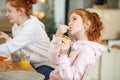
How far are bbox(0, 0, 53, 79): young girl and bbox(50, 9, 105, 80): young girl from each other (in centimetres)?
50

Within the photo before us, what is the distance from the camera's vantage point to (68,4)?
4.26 metres

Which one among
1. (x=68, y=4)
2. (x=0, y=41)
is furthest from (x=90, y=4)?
(x=0, y=41)

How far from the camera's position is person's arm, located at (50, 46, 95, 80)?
67.9 inches

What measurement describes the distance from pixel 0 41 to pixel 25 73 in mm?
1918

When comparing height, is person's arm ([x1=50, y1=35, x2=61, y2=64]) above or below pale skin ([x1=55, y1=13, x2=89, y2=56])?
below

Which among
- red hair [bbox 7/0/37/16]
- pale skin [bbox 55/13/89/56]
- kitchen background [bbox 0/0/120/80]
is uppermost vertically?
red hair [bbox 7/0/37/16]

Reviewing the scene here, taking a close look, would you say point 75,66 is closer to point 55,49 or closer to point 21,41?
point 55,49

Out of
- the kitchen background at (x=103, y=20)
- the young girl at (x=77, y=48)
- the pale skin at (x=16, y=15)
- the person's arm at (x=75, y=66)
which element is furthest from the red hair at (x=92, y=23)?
the kitchen background at (x=103, y=20)

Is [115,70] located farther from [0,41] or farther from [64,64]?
[64,64]

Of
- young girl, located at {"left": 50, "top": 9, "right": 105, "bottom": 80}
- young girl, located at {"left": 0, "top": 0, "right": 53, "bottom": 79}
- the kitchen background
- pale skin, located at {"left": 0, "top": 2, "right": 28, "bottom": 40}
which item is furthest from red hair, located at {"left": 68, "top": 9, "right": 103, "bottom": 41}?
the kitchen background

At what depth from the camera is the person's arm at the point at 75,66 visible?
5.66 ft

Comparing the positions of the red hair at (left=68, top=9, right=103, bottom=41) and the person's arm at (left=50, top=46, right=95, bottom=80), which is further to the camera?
the red hair at (left=68, top=9, right=103, bottom=41)

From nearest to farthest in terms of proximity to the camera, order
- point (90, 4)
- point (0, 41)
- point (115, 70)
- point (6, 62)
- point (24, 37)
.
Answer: point (6, 62) < point (24, 37) < point (0, 41) < point (115, 70) < point (90, 4)

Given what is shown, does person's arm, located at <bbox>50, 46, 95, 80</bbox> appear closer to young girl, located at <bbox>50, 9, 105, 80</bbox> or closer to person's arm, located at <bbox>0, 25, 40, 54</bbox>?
young girl, located at <bbox>50, 9, 105, 80</bbox>
